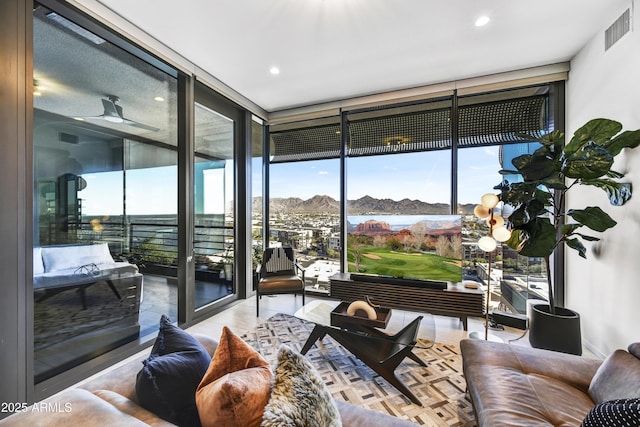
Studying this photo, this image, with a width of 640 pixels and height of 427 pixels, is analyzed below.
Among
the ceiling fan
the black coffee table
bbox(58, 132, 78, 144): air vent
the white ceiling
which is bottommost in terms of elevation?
the black coffee table

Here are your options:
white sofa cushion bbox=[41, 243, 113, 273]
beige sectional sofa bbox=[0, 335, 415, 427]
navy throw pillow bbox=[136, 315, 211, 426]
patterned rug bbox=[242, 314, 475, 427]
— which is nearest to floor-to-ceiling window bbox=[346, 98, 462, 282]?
patterned rug bbox=[242, 314, 475, 427]

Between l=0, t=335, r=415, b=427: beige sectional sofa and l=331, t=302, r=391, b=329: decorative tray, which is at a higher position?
l=0, t=335, r=415, b=427: beige sectional sofa

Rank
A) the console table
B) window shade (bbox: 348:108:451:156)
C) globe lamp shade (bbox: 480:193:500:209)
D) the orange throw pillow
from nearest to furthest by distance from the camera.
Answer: the orange throw pillow
globe lamp shade (bbox: 480:193:500:209)
the console table
window shade (bbox: 348:108:451:156)

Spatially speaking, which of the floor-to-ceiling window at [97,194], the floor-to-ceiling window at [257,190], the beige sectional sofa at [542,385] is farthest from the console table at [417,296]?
the floor-to-ceiling window at [97,194]

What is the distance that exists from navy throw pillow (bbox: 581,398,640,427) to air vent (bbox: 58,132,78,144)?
3347 mm

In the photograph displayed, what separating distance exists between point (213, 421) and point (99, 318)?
7.07 ft

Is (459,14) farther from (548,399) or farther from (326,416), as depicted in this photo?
(326,416)

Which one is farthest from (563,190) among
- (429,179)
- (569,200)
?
(429,179)

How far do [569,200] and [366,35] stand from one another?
9.25ft

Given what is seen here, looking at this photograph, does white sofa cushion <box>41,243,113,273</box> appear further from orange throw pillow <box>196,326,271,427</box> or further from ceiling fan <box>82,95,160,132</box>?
orange throw pillow <box>196,326,271,427</box>

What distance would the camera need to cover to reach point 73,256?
209 cm

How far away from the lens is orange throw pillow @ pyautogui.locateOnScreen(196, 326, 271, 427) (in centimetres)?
79

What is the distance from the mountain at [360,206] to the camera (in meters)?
3.64

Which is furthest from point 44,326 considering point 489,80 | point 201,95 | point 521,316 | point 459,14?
point 489,80
